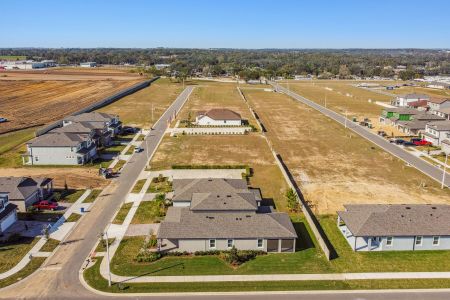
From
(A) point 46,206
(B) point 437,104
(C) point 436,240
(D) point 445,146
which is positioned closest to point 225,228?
(C) point 436,240

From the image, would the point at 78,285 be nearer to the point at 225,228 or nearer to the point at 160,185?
the point at 225,228

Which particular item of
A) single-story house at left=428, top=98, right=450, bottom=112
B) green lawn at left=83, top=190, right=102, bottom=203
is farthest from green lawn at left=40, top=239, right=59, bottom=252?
single-story house at left=428, top=98, right=450, bottom=112

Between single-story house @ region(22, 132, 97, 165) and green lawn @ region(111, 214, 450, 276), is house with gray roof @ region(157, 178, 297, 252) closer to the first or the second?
green lawn @ region(111, 214, 450, 276)

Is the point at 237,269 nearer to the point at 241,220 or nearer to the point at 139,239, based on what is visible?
the point at 241,220

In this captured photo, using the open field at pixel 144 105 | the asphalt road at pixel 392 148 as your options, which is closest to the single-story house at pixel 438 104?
the asphalt road at pixel 392 148

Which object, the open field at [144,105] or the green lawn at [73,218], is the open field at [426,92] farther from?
the green lawn at [73,218]

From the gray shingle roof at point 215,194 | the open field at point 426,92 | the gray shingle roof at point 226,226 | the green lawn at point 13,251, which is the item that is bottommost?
the green lawn at point 13,251
